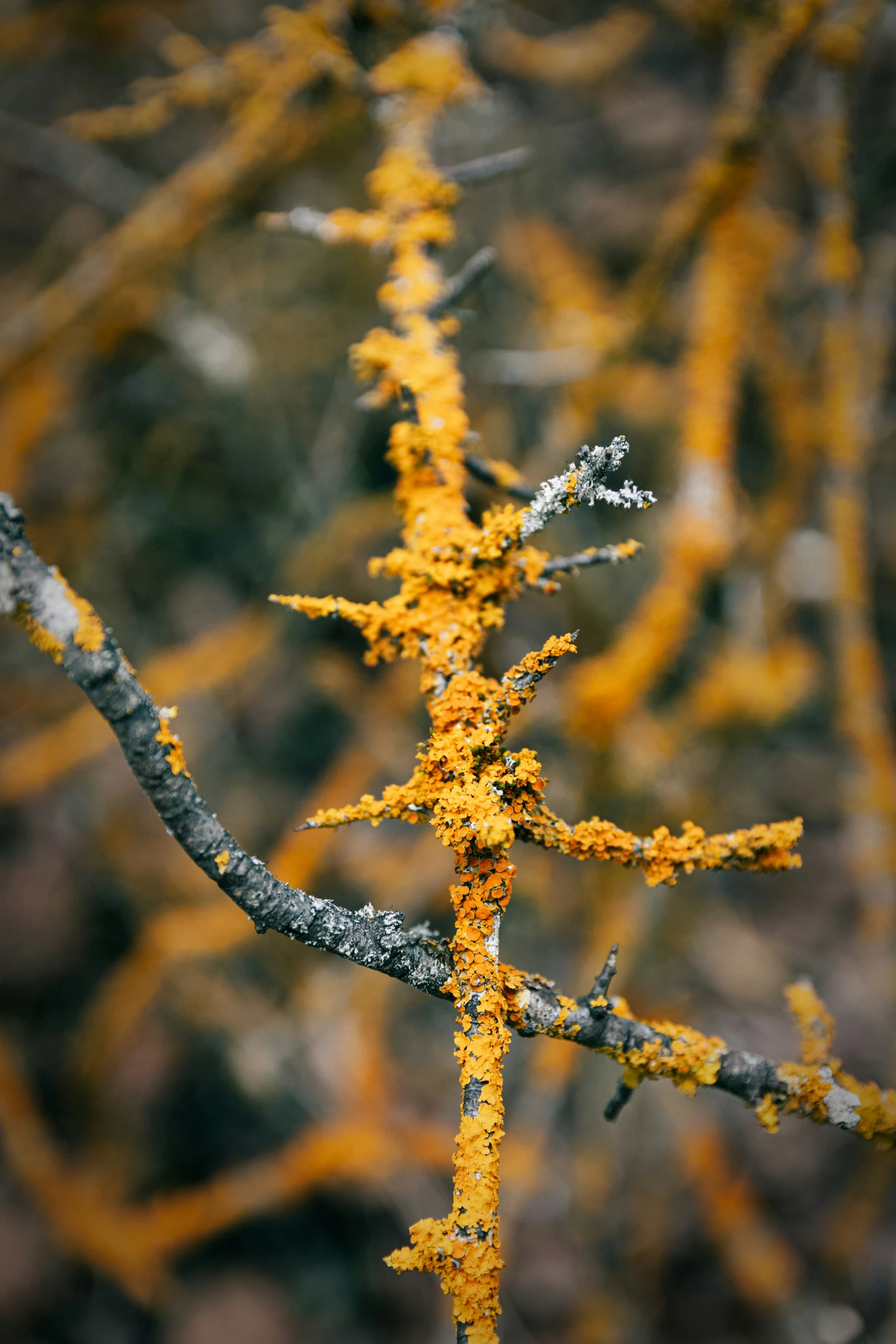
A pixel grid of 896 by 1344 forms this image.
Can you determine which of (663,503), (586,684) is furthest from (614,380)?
(586,684)

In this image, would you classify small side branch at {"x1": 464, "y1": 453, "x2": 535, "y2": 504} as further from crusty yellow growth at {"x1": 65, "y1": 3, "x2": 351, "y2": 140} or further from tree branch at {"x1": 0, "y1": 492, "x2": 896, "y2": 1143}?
crusty yellow growth at {"x1": 65, "y1": 3, "x2": 351, "y2": 140}

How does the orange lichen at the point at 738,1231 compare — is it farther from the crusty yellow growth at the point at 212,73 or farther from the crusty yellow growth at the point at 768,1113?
the crusty yellow growth at the point at 212,73

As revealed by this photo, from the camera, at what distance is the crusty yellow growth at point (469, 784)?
1.87 feet

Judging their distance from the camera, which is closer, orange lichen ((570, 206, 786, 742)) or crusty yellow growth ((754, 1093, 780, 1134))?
crusty yellow growth ((754, 1093, 780, 1134))

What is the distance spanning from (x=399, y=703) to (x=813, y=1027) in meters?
1.65

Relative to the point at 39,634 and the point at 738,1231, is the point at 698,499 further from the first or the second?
the point at 738,1231

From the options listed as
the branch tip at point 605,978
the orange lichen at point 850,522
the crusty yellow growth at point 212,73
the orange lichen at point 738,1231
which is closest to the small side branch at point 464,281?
the crusty yellow growth at point 212,73

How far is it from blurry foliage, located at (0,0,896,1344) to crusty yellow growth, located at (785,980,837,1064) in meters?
0.88

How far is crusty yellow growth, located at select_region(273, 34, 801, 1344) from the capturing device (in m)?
0.57

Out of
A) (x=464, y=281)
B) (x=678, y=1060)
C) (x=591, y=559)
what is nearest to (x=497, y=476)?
(x=591, y=559)

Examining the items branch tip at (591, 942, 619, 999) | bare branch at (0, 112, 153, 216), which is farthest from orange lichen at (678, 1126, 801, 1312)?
bare branch at (0, 112, 153, 216)

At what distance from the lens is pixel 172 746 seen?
608 millimetres

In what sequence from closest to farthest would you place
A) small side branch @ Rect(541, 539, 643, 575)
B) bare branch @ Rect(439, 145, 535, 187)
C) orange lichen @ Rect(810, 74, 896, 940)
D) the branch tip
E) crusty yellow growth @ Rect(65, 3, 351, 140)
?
the branch tip < small side branch @ Rect(541, 539, 643, 575) < bare branch @ Rect(439, 145, 535, 187) < crusty yellow growth @ Rect(65, 3, 351, 140) < orange lichen @ Rect(810, 74, 896, 940)

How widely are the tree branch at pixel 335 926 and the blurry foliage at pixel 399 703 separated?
3.13 feet
